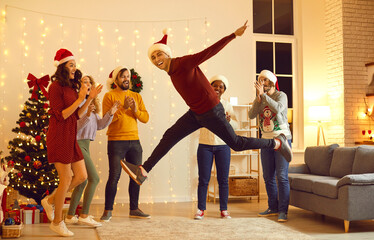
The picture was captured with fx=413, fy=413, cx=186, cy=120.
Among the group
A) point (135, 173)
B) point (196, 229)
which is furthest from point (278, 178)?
point (135, 173)

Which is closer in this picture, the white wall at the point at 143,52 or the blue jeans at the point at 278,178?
the blue jeans at the point at 278,178

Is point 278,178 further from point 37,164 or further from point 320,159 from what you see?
point 37,164

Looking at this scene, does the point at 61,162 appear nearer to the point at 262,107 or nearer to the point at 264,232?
the point at 264,232

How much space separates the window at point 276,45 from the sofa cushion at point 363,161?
2.29 metres

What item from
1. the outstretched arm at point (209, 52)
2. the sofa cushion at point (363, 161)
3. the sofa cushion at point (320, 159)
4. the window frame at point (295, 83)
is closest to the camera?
the outstretched arm at point (209, 52)

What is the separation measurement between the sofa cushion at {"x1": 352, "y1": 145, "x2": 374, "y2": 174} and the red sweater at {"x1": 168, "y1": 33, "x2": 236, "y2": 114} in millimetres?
2136

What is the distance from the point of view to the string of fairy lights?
590 cm

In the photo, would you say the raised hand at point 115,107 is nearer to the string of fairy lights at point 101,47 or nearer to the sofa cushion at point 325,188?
the string of fairy lights at point 101,47

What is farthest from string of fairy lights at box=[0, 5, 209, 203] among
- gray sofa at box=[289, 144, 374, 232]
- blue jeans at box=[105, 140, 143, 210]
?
gray sofa at box=[289, 144, 374, 232]

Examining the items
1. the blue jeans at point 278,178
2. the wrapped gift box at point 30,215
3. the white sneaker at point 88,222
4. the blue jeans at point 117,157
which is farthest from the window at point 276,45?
the wrapped gift box at point 30,215

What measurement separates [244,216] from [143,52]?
9.67 ft

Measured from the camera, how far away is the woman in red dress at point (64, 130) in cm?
365

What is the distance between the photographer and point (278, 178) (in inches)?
183

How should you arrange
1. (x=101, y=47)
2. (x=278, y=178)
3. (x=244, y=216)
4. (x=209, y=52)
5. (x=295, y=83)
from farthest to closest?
(x=295, y=83) < (x=101, y=47) < (x=244, y=216) < (x=278, y=178) < (x=209, y=52)
